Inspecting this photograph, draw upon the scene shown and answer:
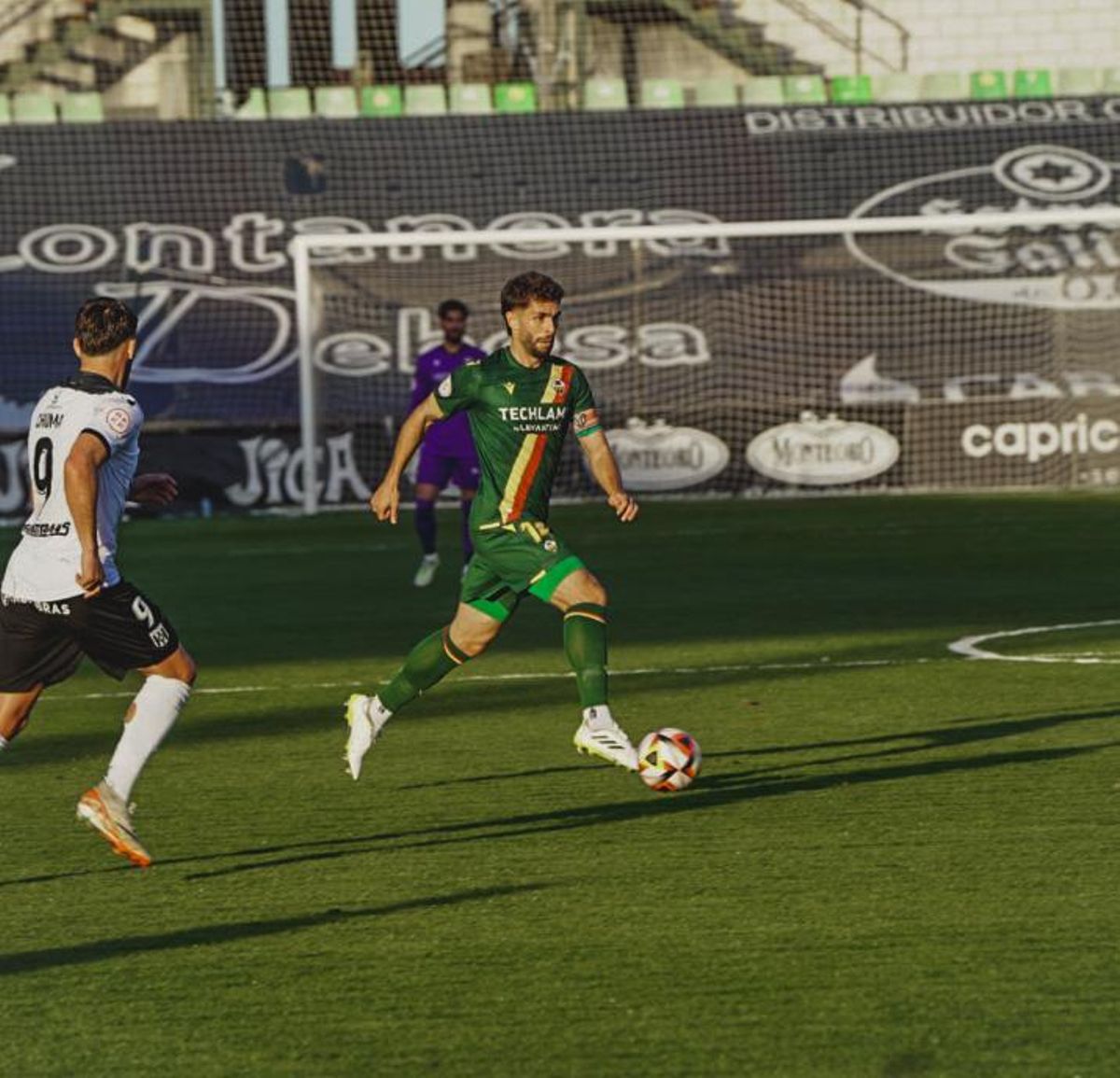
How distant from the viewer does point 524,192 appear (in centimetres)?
3070

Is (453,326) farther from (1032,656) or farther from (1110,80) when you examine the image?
(1110,80)

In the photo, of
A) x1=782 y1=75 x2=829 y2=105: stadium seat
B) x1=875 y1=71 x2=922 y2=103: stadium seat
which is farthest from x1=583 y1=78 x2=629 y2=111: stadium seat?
x1=875 y1=71 x2=922 y2=103: stadium seat

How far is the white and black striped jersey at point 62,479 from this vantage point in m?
6.98

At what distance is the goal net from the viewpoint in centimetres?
2689

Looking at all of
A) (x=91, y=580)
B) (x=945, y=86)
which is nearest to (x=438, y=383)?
(x=91, y=580)

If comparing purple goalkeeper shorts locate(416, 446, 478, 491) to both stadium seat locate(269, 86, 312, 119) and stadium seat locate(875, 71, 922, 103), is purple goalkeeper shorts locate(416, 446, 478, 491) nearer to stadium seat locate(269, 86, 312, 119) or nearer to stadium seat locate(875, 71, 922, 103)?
stadium seat locate(269, 86, 312, 119)

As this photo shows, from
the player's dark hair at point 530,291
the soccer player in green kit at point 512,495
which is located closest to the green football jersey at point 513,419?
the soccer player in green kit at point 512,495

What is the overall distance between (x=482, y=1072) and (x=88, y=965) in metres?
1.50

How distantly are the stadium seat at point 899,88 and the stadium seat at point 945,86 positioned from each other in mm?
84

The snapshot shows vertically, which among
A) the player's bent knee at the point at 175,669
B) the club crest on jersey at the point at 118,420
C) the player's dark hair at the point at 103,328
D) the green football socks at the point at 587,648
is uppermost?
the player's dark hair at the point at 103,328

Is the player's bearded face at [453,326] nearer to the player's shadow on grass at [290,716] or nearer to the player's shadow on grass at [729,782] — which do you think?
the player's shadow on grass at [290,716]

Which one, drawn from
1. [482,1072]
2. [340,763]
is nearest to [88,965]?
[482,1072]

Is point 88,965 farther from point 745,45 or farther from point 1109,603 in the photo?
point 745,45

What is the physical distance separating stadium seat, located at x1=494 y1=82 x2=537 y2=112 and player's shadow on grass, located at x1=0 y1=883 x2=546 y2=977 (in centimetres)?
2635
